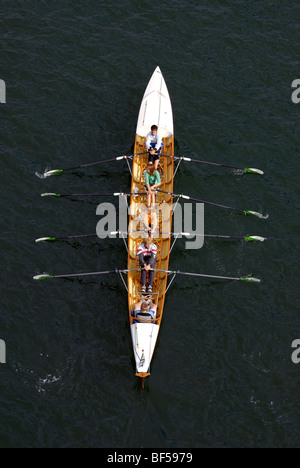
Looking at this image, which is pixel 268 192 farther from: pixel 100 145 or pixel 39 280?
pixel 39 280

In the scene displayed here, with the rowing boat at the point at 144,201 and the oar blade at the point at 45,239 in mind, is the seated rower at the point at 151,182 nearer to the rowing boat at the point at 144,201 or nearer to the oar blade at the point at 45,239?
the rowing boat at the point at 144,201

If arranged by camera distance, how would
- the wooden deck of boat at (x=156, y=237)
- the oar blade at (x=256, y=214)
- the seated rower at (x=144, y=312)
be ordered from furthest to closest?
the oar blade at (x=256, y=214) < the wooden deck of boat at (x=156, y=237) < the seated rower at (x=144, y=312)

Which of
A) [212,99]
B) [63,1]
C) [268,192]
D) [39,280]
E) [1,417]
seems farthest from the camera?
[63,1]

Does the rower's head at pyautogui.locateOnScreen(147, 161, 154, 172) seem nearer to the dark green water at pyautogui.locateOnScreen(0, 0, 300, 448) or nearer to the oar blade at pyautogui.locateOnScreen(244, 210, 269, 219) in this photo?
the dark green water at pyautogui.locateOnScreen(0, 0, 300, 448)

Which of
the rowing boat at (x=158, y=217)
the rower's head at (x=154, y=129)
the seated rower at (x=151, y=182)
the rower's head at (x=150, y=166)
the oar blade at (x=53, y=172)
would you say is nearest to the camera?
the rowing boat at (x=158, y=217)

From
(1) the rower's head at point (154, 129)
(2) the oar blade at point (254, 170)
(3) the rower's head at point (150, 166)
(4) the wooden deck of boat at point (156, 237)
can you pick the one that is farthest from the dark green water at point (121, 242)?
(1) the rower's head at point (154, 129)

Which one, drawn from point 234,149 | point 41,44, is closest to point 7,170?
point 41,44
